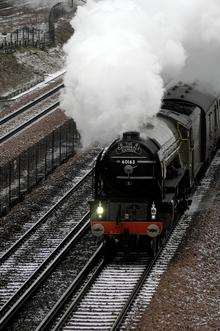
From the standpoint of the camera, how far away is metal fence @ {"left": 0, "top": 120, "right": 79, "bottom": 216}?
65.2 feet

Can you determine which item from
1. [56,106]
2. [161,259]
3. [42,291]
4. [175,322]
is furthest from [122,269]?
[56,106]

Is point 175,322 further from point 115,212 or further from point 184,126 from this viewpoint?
point 184,126

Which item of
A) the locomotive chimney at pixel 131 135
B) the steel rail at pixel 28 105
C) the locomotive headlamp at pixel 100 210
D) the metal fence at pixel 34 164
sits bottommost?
the steel rail at pixel 28 105

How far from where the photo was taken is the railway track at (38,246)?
13.9 meters

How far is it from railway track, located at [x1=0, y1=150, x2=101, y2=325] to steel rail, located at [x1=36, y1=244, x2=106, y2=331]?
82cm

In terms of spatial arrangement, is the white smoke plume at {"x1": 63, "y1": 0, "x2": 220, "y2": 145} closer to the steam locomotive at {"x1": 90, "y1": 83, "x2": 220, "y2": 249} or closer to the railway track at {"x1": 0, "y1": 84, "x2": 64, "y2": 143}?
the steam locomotive at {"x1": 90, "y1": 83, "x2": 220, "y2": 249}

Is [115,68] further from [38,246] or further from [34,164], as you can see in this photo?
[34,164]

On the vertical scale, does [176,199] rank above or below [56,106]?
above

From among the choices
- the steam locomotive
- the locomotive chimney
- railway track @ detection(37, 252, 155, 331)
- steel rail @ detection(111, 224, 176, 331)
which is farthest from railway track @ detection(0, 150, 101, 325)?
the locomotive chimney

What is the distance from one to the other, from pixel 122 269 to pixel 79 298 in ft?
6.79

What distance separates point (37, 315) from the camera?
12570 mm

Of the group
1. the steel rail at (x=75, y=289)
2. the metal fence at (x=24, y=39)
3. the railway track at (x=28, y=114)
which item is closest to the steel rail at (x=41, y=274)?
the steel rail at (x=75, y=289)

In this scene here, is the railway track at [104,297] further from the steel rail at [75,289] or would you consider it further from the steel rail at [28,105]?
the steel rail at [28,105]

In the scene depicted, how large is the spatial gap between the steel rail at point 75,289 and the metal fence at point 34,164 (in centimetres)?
431
